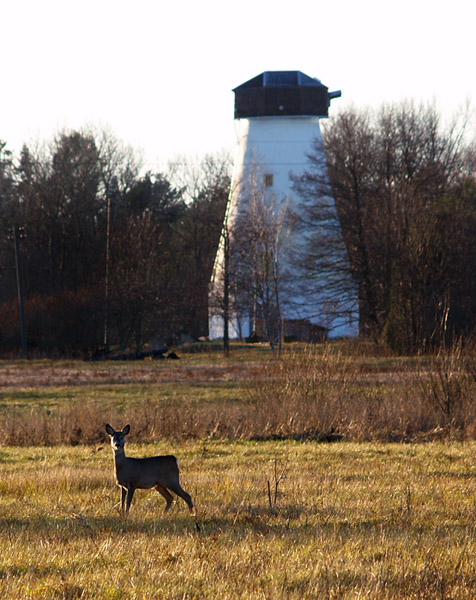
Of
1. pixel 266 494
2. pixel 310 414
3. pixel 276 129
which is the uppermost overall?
pixel 276 129

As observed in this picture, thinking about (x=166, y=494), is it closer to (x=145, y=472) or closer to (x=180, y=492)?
(x=180, y=492)

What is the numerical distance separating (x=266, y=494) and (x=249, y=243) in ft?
127

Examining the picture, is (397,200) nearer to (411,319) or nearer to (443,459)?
(411,319)

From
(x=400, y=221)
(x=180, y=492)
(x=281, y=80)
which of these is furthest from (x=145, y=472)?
(x=281, y=80)

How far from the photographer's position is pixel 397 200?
142 ft

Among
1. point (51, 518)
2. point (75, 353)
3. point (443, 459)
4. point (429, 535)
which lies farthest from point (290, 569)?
point (75, 353)

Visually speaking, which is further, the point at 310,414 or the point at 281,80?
the point at 281,80

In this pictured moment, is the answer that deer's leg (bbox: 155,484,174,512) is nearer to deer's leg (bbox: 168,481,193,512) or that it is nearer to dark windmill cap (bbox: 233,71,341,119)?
deer's leg (bbox: 168,481,193,512)

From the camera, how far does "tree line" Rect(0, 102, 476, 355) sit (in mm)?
40906

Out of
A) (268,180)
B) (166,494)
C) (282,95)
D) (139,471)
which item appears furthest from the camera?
(282,95)

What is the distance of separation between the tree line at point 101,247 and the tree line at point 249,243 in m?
0.10

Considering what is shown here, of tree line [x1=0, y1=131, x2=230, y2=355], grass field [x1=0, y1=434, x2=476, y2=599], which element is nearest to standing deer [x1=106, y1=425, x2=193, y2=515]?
grass field [x1=0, y1=434, x2=476, y2=599]

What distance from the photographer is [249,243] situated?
160 feet

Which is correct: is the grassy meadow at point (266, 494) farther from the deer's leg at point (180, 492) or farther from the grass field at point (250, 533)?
the deer's leg at point (180, 492)
